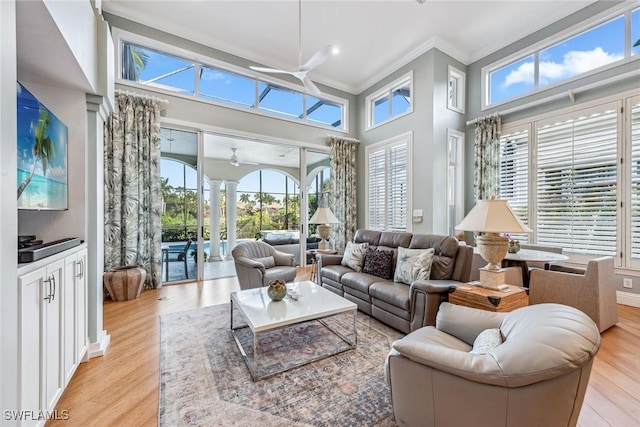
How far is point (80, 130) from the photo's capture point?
2.13 meters

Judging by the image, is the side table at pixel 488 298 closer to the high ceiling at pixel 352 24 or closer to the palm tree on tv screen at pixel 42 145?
the palm tree on tv screen at pixel 42 145

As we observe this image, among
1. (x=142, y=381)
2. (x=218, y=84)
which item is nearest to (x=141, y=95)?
(x=218, y=84)

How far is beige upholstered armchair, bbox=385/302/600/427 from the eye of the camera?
0.96 metres

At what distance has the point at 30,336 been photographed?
1328 mm

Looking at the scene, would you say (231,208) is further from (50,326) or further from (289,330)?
(50,326)

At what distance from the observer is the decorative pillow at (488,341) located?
1.30 m

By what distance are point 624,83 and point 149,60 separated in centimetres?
692

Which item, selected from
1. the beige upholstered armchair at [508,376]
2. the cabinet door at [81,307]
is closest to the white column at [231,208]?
the cabinet door at [81,307]

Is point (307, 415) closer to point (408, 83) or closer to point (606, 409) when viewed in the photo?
point (606, 409)

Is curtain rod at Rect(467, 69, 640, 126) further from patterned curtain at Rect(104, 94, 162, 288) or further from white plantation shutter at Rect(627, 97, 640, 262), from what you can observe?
patterned curtain at Rect(104, 94, 162, 288)

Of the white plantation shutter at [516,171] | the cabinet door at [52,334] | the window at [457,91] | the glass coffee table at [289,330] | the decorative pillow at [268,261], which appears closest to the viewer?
the cabinet door at [52,334]

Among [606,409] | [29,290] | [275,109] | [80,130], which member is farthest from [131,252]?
[606,409]

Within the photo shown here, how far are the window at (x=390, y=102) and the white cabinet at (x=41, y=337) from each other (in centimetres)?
541

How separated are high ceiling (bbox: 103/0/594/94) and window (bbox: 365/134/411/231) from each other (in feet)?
5.57
